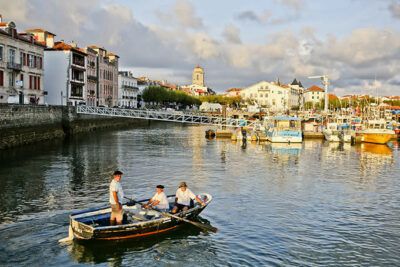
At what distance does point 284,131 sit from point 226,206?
4174 centimetres

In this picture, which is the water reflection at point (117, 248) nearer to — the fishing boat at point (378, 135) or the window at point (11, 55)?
the window at point (11, 55)

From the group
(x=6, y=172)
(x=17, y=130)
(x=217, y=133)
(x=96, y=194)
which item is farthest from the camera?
(x=217, y=133)

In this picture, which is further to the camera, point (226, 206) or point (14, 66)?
point (14, 66)

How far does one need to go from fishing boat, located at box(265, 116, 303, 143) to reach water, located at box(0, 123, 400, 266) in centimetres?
1622

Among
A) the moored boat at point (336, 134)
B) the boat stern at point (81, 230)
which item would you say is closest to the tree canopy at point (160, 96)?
the moored boat at point (336, 134)

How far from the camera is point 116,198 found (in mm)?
17906

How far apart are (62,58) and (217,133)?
1232 inches

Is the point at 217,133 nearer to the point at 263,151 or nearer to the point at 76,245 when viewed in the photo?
the point at 263,151

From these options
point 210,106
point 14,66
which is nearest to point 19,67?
point 14,66

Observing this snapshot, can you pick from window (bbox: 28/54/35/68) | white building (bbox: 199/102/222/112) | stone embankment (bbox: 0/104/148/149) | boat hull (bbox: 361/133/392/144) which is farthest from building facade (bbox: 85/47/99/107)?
white building (bbox: 199/102/222/112)

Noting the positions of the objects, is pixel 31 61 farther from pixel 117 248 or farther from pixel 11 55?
pixel 117 248

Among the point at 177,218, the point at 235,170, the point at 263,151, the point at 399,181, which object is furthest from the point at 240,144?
the point at 177,218

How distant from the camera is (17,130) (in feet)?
165

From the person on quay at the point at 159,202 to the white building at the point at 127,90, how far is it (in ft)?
374
